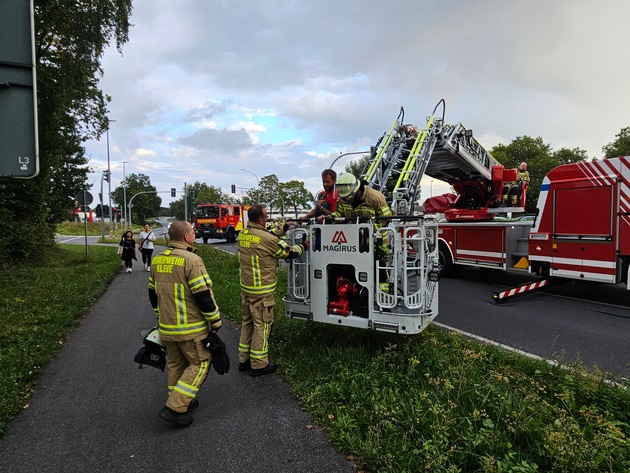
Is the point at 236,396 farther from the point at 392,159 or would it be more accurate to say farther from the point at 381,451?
the point at 392,159

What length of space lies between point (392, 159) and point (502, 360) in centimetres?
667

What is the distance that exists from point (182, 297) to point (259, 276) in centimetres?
118

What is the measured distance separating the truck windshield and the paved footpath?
2311cm

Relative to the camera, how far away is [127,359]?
4.88 metres

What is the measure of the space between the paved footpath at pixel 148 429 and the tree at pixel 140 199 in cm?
10029

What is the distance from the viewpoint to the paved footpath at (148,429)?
2.74 m

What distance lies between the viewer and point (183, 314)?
324cm

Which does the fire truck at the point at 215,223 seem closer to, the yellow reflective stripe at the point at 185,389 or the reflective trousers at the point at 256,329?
the reflective trousers at the point at 256,329

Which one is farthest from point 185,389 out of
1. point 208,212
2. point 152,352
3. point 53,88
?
point 208,212

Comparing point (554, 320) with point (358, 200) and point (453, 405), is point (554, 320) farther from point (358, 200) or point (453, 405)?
point (453, 405)

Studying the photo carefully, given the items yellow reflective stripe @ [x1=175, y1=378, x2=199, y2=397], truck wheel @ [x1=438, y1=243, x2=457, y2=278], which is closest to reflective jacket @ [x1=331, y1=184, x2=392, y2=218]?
yellow reflective stripe @ [x1=175, y1=378, x2=199, y2=397]

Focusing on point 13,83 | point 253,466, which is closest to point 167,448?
point 253,466

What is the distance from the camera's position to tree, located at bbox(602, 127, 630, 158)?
32156mm

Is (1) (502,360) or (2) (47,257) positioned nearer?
(1) (502,360)
